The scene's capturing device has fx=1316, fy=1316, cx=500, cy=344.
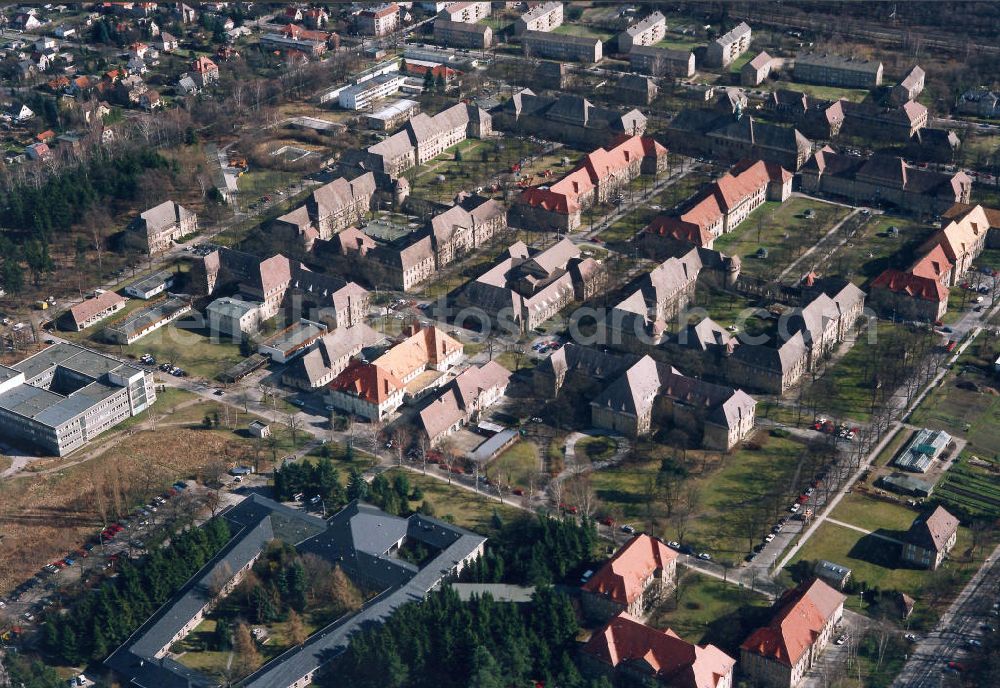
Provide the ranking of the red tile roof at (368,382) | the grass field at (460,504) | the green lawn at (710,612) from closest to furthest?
the green lawn at (710,612) → the grass field at (460,504) → the red tile roof at (368,382)

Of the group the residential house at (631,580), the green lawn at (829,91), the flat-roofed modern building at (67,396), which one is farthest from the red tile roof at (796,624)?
the green lawn at (829,91)

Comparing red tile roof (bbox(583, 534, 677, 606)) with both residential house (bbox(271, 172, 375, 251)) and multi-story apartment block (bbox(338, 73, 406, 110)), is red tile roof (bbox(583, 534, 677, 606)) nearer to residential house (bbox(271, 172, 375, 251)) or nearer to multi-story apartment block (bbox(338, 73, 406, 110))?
residential house (bbox(271, 172, 375, 251))

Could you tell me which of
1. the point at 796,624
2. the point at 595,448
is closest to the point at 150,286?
the point at 595,448

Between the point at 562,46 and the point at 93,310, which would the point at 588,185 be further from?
the point at 93,310

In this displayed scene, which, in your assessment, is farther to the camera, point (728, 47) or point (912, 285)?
point (728, 47)

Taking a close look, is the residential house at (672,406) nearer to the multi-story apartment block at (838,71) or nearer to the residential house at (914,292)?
the residential house at (914,292)

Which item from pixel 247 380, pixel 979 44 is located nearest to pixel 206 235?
pixel 247 380

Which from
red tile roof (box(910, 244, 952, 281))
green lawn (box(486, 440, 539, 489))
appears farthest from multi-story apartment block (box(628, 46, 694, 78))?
green lawn (box(486, 440, 539, 489))

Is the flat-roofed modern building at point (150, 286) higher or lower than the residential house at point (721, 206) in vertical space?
lower
